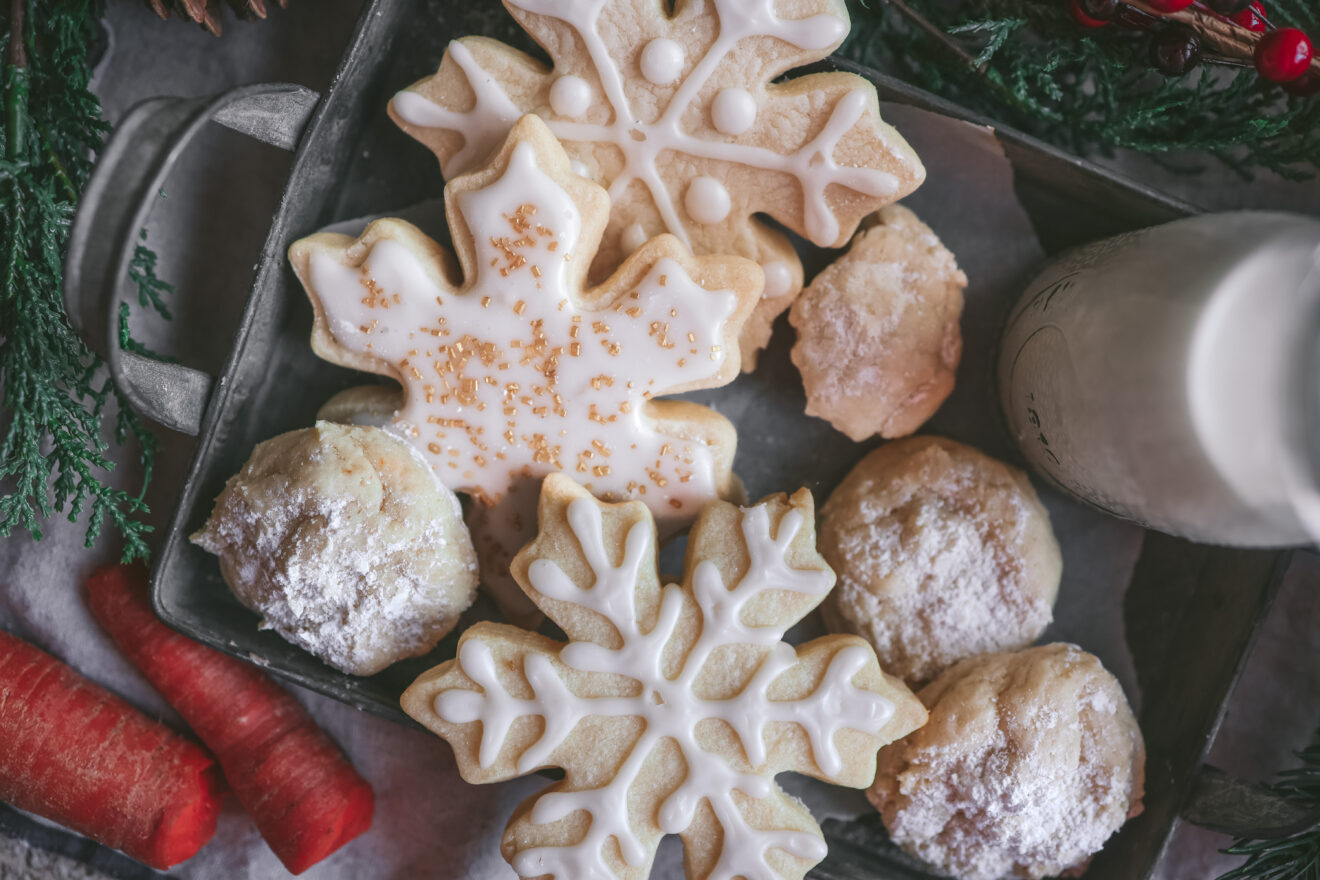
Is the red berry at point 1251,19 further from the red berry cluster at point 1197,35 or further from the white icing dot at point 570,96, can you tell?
the white icing dot at point 570,96

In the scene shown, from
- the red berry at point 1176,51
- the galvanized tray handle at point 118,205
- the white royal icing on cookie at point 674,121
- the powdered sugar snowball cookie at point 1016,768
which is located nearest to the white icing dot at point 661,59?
the white royal icing on cookie at point 674,121

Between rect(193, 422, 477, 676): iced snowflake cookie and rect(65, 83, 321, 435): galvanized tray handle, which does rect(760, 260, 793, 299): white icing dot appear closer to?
rect(193, 422, 477, 676): iced snowflake cookie

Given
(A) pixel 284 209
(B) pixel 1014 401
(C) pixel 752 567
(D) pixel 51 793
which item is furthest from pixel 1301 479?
(D) pixel 51 793

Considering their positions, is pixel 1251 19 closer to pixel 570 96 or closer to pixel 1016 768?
pixel 570 96

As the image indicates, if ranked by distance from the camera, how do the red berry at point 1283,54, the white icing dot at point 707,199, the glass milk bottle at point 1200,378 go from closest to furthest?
the glass milk bottle at point 1200,378, the red berry at point 1283,54, the white icing dot at point 707,199

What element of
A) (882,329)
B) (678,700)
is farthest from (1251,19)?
(678,700)

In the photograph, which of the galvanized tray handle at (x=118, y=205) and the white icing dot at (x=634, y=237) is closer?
the galvanized tray handle at (x=118, y=205)

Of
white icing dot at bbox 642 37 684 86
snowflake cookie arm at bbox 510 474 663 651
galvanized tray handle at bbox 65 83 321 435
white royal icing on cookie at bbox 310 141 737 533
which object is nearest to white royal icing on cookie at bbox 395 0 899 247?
white icing dot at bbox 642 37 684 86
